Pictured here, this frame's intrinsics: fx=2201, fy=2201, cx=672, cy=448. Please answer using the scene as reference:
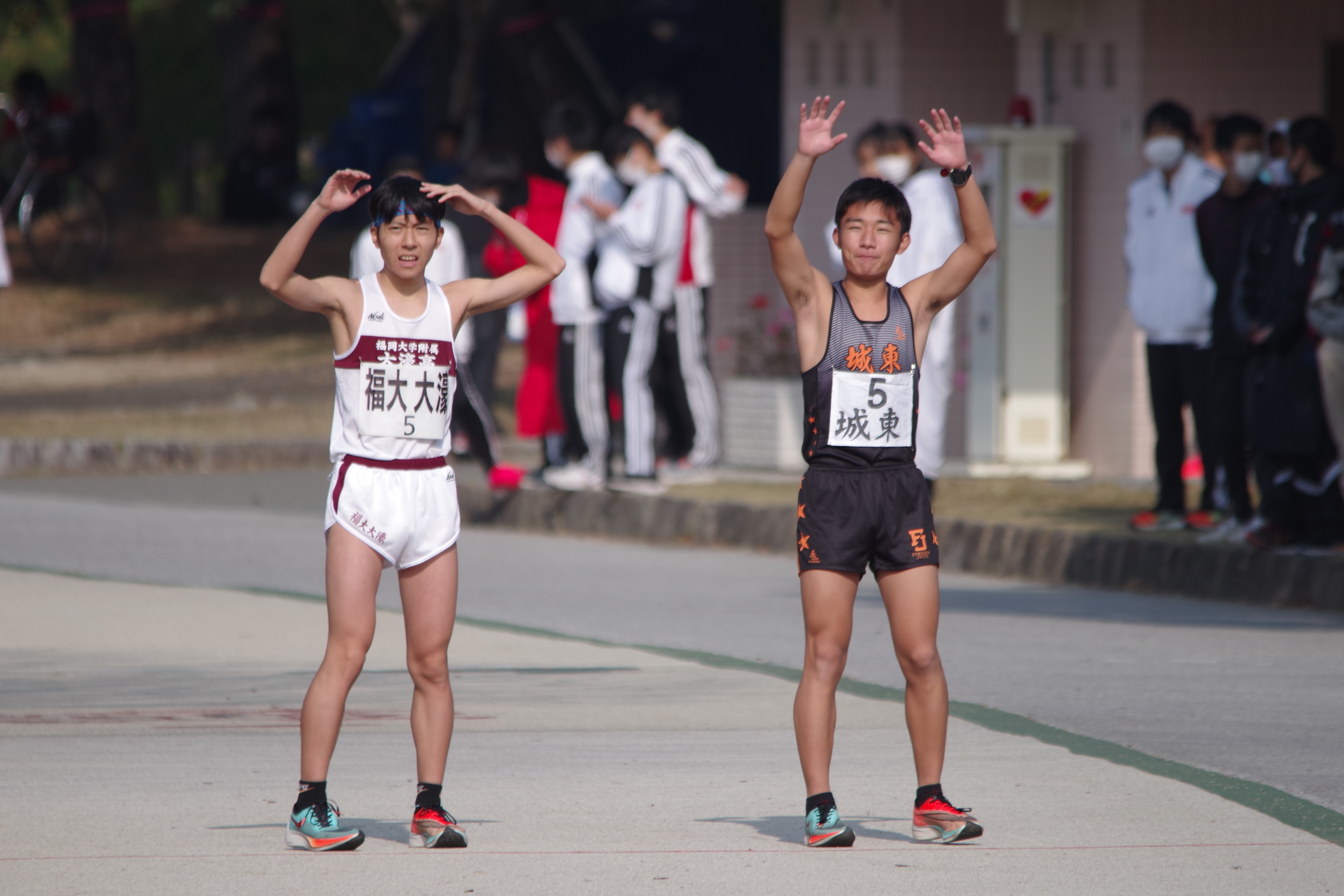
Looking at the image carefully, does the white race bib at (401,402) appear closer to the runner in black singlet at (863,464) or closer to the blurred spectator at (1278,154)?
the runner in black singlet at (863,464)

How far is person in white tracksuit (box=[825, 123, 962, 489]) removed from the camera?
1064cm

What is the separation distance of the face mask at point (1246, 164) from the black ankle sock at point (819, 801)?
20.1 ft

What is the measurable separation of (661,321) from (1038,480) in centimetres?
244

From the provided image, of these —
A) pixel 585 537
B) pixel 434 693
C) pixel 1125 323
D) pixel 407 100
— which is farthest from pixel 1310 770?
pixel 407 100

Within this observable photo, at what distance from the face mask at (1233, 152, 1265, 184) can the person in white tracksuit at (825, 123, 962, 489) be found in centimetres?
136

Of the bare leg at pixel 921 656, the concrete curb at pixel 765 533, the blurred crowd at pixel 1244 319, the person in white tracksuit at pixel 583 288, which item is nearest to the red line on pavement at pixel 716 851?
the bare leg at pixel 921 656

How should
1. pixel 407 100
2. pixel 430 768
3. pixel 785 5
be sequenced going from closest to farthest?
pixel 430 768
pixel 785 5
pixel 407 100

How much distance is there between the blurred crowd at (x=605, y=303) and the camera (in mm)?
12117

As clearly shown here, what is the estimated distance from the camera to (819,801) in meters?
5.25

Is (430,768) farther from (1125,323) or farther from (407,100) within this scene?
(407,100)

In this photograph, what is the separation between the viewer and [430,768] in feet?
17.4

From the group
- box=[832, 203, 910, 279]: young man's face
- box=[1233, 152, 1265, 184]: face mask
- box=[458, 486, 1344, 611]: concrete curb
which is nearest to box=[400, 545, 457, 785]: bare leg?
box=[832, 203, 910, 279]: young man's face

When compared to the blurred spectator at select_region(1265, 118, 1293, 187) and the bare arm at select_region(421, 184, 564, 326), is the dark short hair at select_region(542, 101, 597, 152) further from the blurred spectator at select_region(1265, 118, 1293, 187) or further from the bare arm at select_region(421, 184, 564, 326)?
the bare arm at select_region(421, 184, 564, 326)

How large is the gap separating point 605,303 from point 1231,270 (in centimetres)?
352
